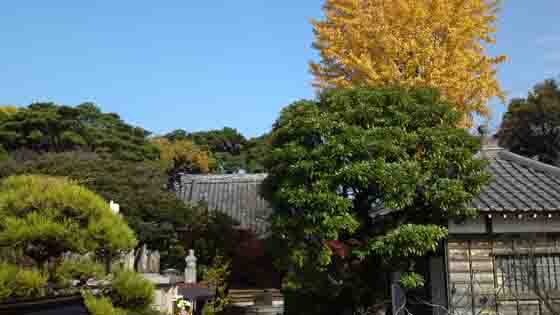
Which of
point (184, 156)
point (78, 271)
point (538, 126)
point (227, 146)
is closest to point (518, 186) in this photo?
point (78, 271)

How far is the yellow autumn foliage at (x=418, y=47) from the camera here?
14648 mm

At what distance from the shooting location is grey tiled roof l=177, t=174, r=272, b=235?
2231 cm

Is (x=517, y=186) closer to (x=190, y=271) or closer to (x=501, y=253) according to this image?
(x=501, y=253)

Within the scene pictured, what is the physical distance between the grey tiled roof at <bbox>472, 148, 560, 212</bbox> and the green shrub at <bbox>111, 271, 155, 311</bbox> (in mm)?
6730

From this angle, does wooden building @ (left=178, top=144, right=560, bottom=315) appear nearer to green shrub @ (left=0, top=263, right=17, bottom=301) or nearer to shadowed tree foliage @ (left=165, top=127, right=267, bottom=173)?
green shrub @ (left=0, top=263, right=17, bottom=301)

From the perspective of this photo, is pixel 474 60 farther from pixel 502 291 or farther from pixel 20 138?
pixel 20 138

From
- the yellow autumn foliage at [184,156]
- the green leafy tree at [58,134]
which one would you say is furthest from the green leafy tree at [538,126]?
the green leafy tree at [58,134]

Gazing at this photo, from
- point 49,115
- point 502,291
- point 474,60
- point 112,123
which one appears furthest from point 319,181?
point 112,123

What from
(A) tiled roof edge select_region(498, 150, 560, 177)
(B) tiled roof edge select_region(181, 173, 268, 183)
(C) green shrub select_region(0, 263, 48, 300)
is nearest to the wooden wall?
(A) tiled roof edge select_region(498, 150, 560, 177)

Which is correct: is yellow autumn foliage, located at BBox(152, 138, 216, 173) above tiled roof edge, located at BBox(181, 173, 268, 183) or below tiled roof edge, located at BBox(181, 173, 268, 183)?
above

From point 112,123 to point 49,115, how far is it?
16.7ft

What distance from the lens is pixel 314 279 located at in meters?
11.6

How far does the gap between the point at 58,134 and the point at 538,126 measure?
2371 centimetres

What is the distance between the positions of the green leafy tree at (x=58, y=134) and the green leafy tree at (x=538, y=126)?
1914cm
